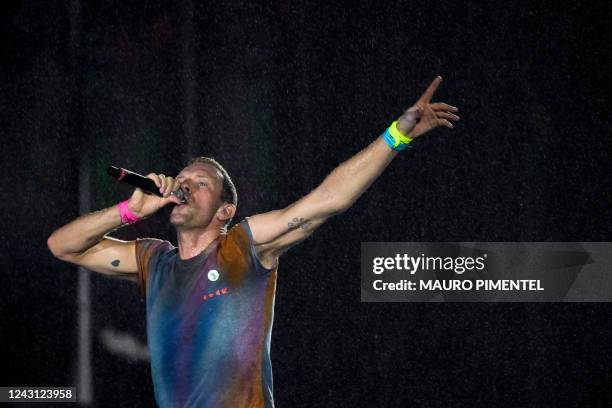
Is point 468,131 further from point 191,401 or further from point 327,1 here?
point 191,401

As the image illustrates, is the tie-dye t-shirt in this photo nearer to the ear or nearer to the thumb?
the ear

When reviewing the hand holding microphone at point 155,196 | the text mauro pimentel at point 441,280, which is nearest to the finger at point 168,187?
the hand holding microphone at point 155,196

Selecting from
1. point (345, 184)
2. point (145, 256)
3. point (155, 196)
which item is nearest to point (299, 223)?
point (345, 184)

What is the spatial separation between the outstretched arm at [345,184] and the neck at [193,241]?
0.81ft

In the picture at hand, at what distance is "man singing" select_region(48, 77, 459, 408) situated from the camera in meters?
2.64

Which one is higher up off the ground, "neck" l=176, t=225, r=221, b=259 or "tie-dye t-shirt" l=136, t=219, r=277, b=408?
"neck" l=176, t=225, r=221, b=259

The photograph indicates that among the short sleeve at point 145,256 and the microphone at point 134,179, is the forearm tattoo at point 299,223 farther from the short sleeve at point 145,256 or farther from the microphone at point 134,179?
the short sleeve at point 145,256

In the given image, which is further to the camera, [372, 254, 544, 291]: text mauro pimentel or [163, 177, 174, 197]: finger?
[372, 254, 544, 291]: text mauro pimentel

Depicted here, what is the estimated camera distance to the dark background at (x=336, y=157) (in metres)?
4.07

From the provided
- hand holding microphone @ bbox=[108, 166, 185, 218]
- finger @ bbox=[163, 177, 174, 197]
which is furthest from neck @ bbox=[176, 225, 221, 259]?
finger @ bbox=[163, 177, 174, 197]

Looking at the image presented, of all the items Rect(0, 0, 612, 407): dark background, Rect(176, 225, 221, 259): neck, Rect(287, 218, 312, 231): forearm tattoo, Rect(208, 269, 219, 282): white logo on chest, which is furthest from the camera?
Rect(0, 0, 612, 407): dark background

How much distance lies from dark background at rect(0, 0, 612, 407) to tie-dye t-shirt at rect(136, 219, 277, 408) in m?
1.36

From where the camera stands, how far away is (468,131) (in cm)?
418

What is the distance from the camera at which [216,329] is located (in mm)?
2760
